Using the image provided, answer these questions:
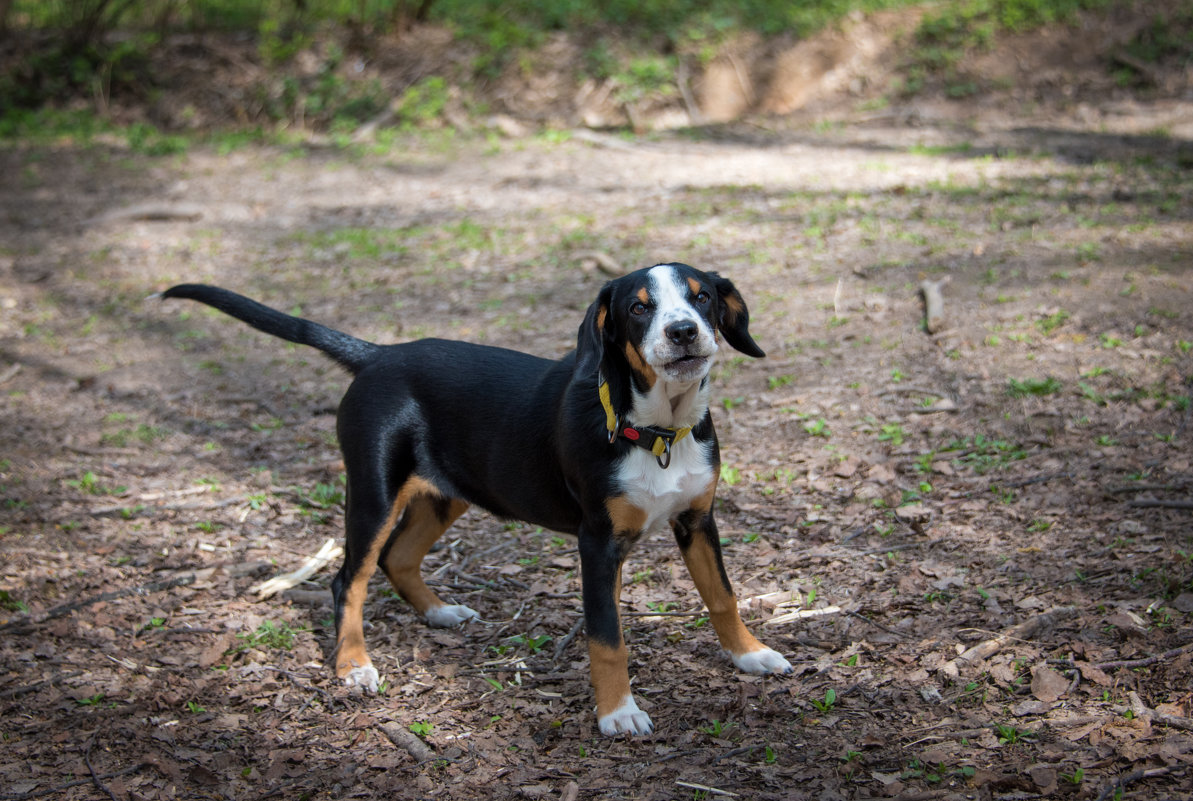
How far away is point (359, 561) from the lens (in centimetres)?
425

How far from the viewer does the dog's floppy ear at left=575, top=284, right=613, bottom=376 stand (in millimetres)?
3494

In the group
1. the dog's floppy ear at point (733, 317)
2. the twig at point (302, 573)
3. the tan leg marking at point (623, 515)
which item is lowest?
the twig at point (302, 573)

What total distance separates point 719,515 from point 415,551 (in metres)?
1.63

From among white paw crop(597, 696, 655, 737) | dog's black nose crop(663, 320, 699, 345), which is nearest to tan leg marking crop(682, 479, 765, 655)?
white paw crop(597, 696, 655, 737)

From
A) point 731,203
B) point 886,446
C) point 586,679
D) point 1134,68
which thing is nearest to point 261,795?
point 586,679

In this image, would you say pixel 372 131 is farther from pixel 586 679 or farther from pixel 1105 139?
pixel 586 679

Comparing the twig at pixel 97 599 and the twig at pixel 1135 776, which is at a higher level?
the twig at pixel 1135 776

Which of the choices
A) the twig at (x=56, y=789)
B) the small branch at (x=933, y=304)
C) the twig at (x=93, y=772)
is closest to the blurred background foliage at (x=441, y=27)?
the small branch at (x=933, y=304)

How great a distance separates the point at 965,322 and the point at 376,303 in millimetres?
4801

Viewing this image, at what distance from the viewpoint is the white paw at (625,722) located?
3.66 metres

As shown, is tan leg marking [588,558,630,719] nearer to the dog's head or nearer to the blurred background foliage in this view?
the dog's head

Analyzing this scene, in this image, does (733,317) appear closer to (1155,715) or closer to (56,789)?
(1155,715)

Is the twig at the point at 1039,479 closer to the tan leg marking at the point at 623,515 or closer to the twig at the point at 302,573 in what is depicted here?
the tan leg marking at the point at 623,515

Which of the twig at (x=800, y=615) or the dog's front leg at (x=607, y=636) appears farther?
the twig at (x=800, y=615)
